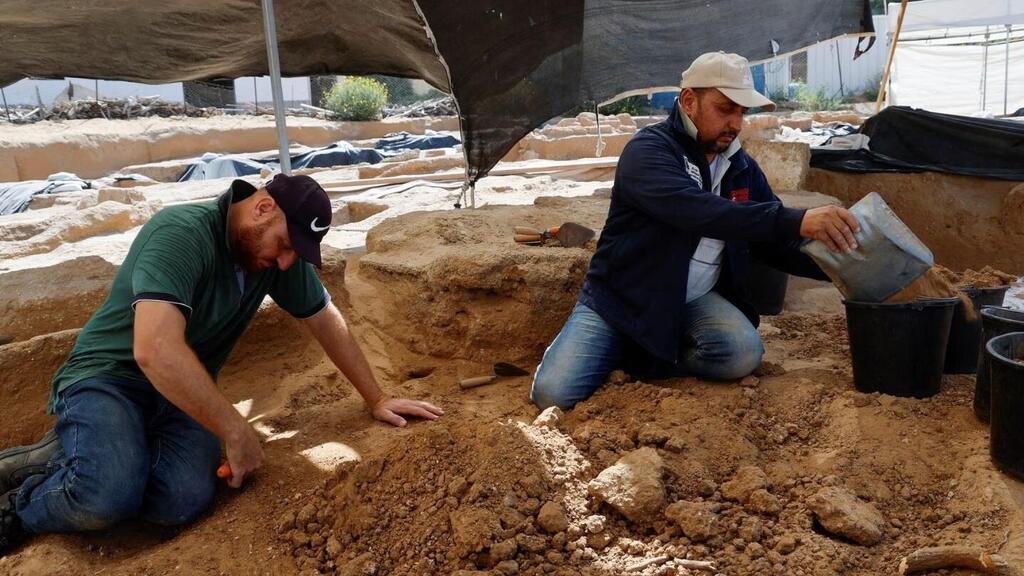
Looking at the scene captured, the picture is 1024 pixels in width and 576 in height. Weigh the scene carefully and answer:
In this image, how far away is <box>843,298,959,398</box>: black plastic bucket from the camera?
9.52 feet

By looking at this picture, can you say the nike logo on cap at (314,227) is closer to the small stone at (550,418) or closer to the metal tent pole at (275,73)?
the small stone at (550,418)

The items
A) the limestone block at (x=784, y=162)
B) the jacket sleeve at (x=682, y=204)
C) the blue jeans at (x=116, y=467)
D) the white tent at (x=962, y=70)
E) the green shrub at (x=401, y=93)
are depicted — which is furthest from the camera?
the green shrub at (x=401, y=93)

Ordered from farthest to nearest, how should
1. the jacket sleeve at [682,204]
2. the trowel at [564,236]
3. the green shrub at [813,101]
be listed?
the green shrub at [813,101] < the trowel at [564,236] < the jacket sleeve at [682,204]

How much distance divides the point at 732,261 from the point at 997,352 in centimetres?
107

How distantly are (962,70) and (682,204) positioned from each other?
19.6 metres

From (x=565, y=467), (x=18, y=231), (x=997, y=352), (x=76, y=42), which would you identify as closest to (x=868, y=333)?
(x=997, y=352)

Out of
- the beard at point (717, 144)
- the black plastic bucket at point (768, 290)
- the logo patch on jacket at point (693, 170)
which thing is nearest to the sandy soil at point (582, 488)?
the logo patch on jacket at point (693, 170)

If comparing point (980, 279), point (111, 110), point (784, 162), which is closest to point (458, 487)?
point (980, 279)

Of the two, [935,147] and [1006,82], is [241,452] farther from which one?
[1006,82]

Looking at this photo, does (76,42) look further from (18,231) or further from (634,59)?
(634,59)

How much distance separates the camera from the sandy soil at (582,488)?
220cm

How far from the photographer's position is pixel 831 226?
2760mm

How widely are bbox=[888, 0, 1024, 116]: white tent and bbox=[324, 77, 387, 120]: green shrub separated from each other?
1252 cm

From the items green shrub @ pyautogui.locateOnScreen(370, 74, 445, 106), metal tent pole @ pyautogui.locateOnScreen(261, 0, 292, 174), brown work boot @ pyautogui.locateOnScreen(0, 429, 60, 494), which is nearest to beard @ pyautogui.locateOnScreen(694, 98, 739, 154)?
brown work boot @ pyautogui.locateOnScreen(0, 429, 60, 494)
